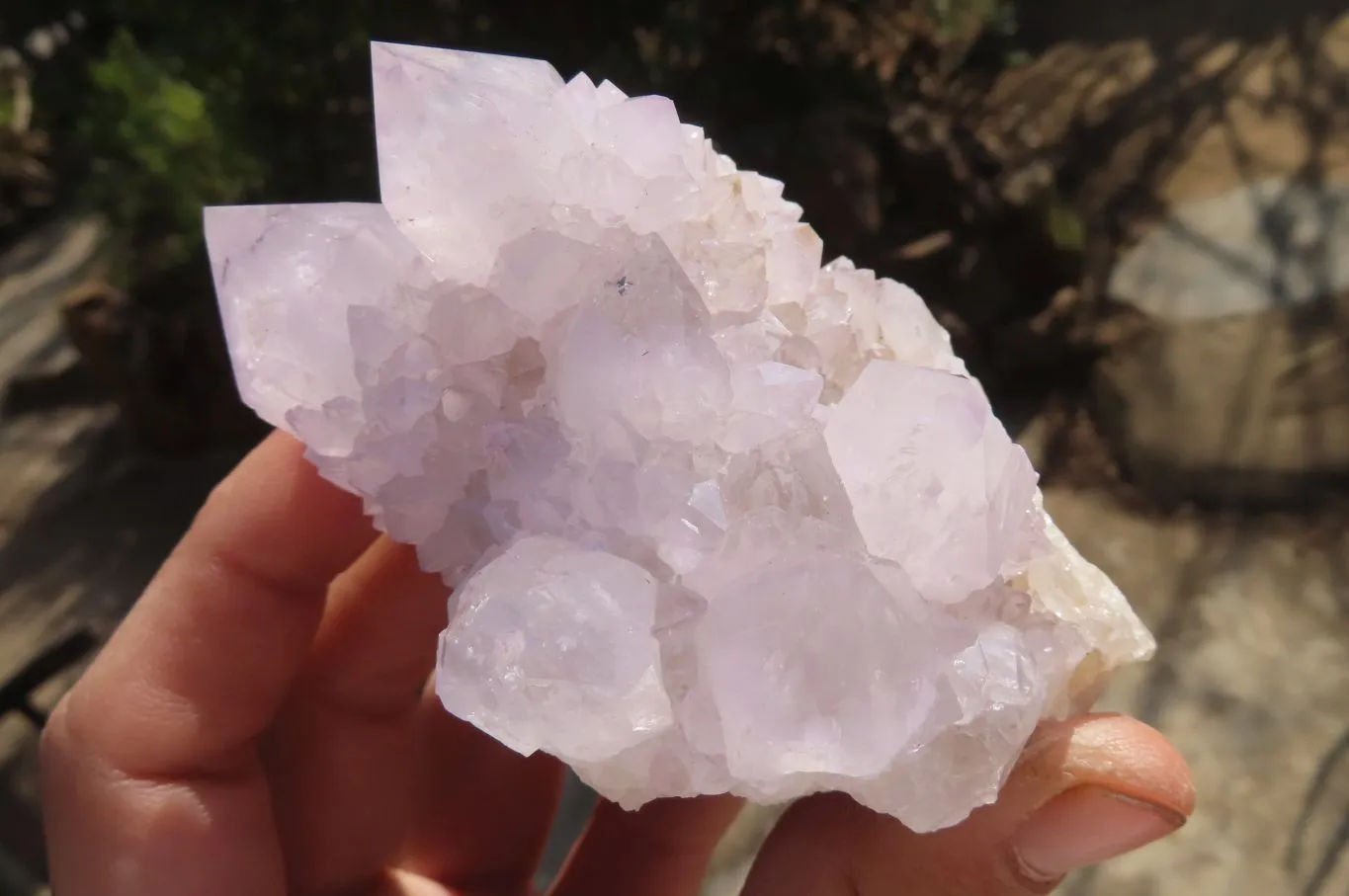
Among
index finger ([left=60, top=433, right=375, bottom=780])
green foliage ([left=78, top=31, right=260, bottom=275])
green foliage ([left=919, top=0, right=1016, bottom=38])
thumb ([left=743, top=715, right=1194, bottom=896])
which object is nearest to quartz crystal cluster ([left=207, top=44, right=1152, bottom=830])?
thumb ([left=743, top=715, right=1194, bottom=896])

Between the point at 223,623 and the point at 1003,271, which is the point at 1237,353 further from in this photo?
the point at 223,623

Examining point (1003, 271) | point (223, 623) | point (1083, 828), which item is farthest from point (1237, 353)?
point (223, 623)

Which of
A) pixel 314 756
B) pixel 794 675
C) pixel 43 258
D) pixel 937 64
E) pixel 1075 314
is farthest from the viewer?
pixel 43 258

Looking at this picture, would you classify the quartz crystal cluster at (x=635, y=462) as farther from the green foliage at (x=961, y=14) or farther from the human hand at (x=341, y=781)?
the green foliage at (x=961, y=14)

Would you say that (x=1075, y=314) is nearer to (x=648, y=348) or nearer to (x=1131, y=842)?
(x=1131, y=842)

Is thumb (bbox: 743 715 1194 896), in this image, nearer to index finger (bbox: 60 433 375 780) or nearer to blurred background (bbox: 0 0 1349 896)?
index finger (bbox: 60 433 375 780)

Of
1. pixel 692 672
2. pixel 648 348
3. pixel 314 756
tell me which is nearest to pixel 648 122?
pixel 648 348
